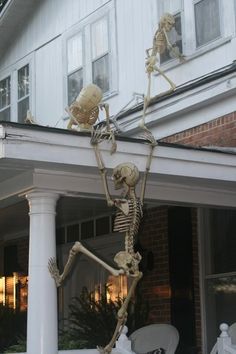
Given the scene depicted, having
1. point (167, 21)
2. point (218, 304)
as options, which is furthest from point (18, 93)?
point (218, 304)

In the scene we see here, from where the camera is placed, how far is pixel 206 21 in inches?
360

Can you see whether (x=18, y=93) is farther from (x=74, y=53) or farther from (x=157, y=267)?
(x=157, y=267)

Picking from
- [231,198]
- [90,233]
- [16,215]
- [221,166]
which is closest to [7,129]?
[221,166]

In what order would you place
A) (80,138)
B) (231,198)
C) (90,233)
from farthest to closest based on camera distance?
1. (90,233)
2. (231,198)
3. (80,138)

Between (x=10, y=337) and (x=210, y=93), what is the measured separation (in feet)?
14.8

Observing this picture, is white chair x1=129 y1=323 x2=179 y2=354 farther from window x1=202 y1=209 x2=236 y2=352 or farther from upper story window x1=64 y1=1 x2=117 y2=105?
upper story window x1=64 y1=1 x2=117 y2=105

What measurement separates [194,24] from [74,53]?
3139 millimetres

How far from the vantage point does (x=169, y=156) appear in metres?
6.43

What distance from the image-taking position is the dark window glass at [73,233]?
36.2ft

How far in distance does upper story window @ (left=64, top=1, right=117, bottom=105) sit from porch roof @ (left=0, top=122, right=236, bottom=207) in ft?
13.2

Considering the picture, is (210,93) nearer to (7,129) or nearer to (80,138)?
(80,138)

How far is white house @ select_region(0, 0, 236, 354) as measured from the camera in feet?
19.9

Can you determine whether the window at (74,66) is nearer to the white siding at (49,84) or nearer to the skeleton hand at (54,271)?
the white siding at (49,84)

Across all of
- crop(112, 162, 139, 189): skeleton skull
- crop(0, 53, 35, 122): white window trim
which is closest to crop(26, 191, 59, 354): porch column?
crop(112, 162, 139, 189): skeleton skull
